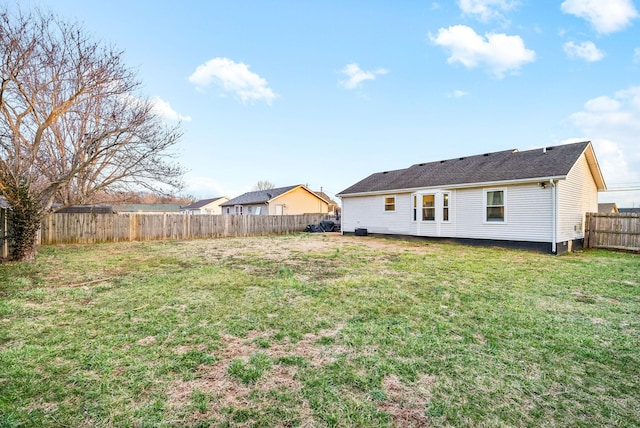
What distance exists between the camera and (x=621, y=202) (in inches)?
1843

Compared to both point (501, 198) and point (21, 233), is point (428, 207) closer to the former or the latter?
point (501, 198)

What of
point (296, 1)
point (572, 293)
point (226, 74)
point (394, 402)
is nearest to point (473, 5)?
Result: point (296, 1)

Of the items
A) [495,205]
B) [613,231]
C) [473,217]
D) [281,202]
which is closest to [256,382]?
[495,205]

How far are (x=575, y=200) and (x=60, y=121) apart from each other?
19.8m

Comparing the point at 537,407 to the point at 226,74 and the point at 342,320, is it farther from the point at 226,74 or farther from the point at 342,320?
the point at 226,74

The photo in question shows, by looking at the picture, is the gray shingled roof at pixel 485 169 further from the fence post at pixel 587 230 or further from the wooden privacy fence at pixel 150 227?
the wooden privacy fence at pixel 150 227

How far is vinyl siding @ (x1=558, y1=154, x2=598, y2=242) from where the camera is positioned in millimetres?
10931

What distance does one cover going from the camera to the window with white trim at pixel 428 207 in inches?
552

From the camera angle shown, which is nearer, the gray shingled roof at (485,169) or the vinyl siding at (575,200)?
the vinyl siding at (575,200)

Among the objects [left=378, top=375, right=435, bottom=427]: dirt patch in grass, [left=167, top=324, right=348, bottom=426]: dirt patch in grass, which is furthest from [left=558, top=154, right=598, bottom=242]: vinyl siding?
[left=167, top=324, right=348, bottom=426]: dirt patch in grass

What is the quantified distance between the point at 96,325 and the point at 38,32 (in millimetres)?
8859

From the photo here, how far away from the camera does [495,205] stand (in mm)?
12164

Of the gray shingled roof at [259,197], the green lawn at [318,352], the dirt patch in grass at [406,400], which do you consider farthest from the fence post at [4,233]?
the gray shingled roof at [259,197]

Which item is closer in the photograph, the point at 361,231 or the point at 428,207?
the point at 428,207
